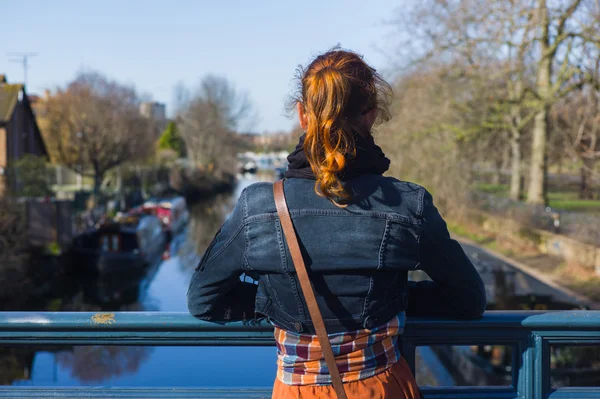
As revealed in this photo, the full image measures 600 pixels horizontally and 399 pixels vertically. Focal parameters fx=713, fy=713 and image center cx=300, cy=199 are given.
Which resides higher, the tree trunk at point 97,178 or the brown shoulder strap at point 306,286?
the brown shoulder strap at point 306,286

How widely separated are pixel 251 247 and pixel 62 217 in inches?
1101

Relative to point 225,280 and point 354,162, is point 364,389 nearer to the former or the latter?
point 225,280

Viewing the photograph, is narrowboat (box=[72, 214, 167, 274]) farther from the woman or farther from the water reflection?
the woman

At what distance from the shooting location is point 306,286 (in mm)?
1825

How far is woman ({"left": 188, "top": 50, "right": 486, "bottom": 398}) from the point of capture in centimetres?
185

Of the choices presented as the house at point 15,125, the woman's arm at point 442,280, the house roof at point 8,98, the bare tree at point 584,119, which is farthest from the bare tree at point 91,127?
the woman's arm at point 442,280

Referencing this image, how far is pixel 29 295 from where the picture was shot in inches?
879

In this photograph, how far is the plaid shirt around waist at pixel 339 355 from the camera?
75.8 inches

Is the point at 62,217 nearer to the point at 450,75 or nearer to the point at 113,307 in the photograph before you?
the point at 113,307

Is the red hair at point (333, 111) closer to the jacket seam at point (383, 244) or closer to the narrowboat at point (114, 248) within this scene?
the jacket seam at point (383, 244)

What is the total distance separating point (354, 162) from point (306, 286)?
13.9 inches

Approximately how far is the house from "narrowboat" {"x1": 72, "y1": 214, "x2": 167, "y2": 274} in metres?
4.50

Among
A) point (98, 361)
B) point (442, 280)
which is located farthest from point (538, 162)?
point (442, 280)

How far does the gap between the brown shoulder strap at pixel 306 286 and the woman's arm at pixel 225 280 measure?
0.12 meters
